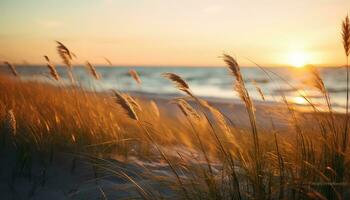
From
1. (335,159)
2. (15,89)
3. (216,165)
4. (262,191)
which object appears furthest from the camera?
(15,89)

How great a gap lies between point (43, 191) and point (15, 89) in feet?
10.2

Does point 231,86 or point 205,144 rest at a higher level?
point 205,144

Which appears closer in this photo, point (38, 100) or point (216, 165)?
point (216, 165)

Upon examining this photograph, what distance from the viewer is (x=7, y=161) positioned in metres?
3.65

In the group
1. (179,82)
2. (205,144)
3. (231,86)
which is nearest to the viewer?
(179,82)

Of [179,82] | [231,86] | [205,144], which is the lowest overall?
Answer: [231,86]

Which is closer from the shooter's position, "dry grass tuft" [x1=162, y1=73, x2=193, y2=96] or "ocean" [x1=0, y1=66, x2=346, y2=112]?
"dry grass tuft" [x1=162, y1=73, x2=193, y2=96]

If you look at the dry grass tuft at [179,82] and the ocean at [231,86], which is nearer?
the dry grass tuft at [179,82]

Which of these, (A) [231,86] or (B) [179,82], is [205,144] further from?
(A) [231,86]

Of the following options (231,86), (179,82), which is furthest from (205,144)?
(231,86)

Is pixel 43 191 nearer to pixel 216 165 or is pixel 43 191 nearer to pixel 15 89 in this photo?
pixel 216 165

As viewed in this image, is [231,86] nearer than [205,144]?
No

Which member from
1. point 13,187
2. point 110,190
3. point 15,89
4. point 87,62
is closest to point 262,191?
point 110,190

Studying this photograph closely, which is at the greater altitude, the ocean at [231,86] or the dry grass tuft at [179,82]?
the dry grass tuft at [179,82]
